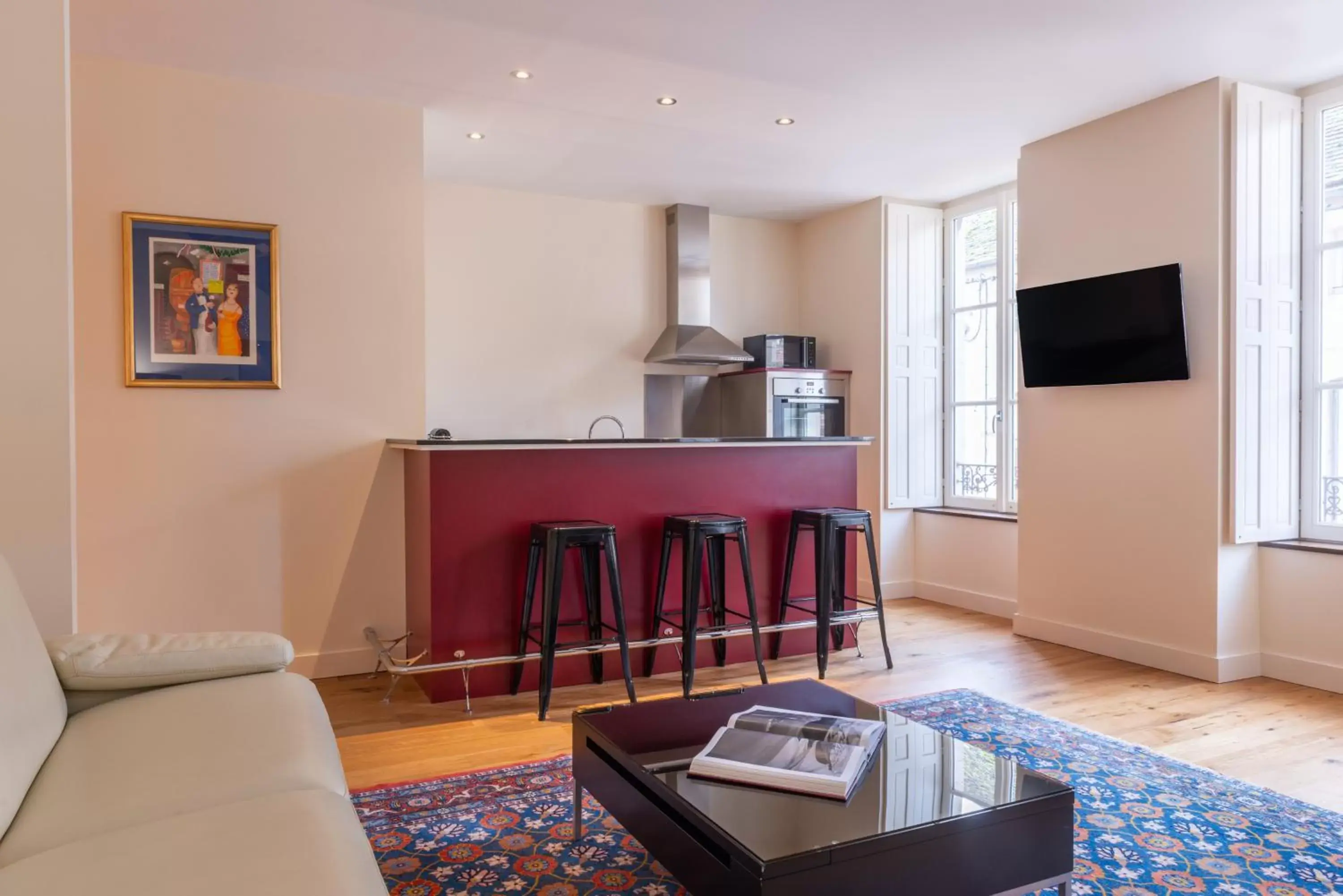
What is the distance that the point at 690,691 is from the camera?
12.6 ft

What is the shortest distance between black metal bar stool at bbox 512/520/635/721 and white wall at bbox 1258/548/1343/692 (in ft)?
9.79

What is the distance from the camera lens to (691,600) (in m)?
3.81

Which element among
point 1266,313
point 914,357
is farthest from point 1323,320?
point 914,357

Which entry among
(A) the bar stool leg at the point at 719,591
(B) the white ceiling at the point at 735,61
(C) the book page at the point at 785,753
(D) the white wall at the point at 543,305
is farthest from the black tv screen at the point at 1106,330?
(C) the book page at the point at 785,753

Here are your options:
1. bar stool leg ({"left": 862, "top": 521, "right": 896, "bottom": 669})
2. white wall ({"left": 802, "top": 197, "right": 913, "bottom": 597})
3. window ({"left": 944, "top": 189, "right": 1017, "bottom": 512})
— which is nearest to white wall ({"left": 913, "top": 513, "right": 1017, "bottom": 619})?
white wall ({"left": 802, "top": 197, "right": 913, "bottom": 597})

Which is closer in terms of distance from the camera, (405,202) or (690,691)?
(690,691)

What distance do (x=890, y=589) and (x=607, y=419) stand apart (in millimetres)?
2285

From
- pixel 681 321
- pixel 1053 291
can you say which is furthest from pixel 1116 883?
pixel 681 321

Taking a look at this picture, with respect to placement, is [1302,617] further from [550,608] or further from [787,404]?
[550,608]

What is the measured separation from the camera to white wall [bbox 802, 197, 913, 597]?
6035mm

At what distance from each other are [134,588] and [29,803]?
8.26 feet

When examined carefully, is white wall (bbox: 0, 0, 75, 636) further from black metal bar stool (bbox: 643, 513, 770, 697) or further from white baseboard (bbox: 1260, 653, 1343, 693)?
white baseboard (bbox: 1260, 653, 1343, 693)

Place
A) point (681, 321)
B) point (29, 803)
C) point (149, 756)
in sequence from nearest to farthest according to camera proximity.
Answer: point (29, 803) → point (149, 756) → point (681, 321)

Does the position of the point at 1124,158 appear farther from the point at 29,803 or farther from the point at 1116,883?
the point at 29,803
